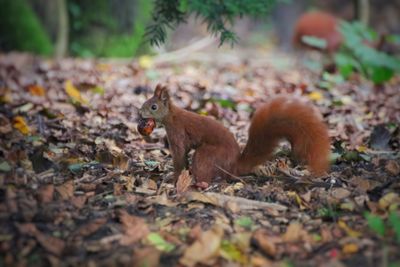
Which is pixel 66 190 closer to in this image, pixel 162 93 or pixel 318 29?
pixel 162 93

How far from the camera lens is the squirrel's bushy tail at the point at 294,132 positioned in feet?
11.4

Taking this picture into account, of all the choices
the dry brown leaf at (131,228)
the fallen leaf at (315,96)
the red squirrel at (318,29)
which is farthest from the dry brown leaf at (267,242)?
the red squirrel at (318,29)

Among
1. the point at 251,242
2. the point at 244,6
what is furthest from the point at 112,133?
the point at 251,242

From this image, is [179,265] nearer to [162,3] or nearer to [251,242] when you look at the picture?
[251,242]

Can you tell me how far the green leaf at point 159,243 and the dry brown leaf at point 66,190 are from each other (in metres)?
0.66

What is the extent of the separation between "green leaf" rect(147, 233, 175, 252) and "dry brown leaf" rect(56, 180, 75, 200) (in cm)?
66

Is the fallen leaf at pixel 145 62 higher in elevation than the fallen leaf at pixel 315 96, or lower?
higher

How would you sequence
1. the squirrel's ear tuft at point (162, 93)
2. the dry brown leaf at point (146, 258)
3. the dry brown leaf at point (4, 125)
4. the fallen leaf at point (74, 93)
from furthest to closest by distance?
the fallen leaf at point (74, 93) < the dry brown leaf at point (4, 125) < the squirrel's ear tuft at point (162, 93) < the dry brown leaf at point (146, 258)

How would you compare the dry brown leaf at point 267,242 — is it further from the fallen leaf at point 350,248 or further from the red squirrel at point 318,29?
the red squirrel at point 318,29

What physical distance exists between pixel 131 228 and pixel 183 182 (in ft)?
2.27

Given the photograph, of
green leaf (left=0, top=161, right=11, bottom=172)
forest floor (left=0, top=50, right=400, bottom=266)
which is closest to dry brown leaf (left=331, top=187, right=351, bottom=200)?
forest floor (left=0, top=50, right=400, bottom=266)

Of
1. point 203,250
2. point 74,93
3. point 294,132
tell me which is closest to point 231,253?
point 203,250

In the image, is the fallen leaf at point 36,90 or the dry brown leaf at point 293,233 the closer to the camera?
the dry brown leaf at point 293,233

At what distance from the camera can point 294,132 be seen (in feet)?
11.6
